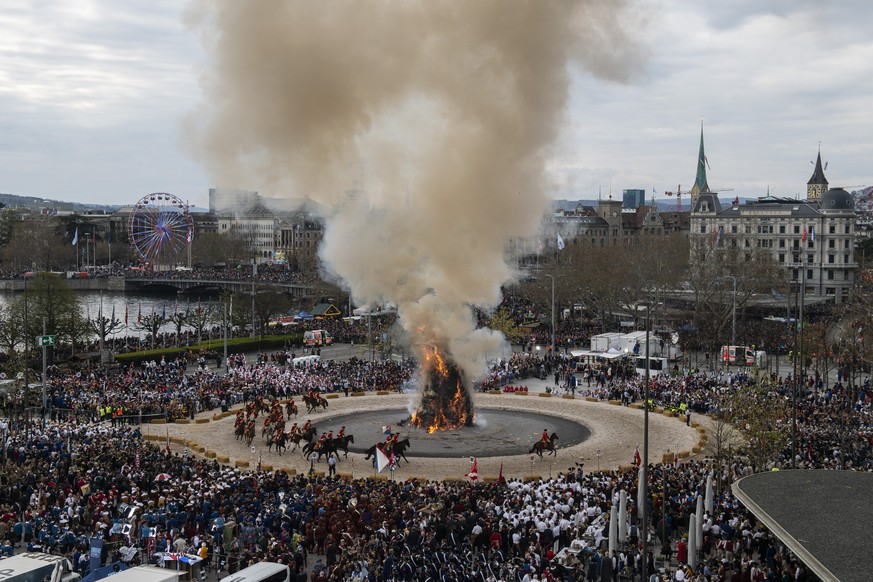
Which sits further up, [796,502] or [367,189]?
[367,189]

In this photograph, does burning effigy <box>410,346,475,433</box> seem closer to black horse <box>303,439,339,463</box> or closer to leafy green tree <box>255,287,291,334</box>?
black horse <box>303,439,339,463</box>

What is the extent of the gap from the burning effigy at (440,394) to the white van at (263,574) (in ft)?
69.3

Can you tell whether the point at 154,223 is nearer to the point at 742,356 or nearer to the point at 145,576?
the point at 742,356

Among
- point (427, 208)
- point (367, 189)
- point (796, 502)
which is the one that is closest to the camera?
point (796, 502)

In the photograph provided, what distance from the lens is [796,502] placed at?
21.8m

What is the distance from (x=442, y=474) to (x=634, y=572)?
12200mm

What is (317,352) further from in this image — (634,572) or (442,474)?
(634,572)

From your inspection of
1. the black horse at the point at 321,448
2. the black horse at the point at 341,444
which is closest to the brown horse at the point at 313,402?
the black horse at the point at 321,448

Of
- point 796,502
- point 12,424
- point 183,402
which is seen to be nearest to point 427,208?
point 183,402

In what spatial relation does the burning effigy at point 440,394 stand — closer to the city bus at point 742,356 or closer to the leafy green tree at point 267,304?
the city bus at point 742,356

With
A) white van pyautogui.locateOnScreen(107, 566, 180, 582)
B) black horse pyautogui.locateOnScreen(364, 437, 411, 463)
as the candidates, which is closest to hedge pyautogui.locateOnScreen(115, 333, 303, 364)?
black horse pyautogui.locateOnScreen(364, 437, 411, 463)

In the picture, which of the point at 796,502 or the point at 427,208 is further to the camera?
the point at 427,208

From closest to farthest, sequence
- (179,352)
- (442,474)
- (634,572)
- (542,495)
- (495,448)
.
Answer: (634,572) < (542,495) < (442,474) < (495,448) < (179,352)

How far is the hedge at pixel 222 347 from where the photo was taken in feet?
215
